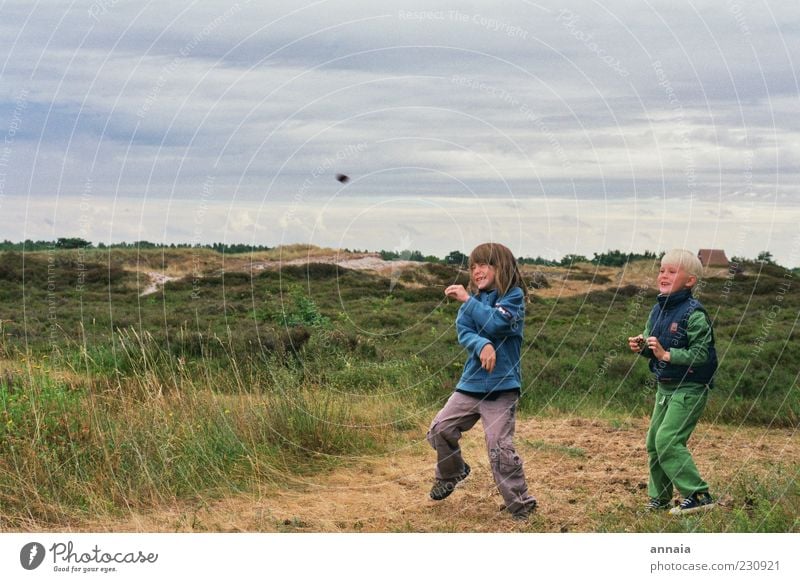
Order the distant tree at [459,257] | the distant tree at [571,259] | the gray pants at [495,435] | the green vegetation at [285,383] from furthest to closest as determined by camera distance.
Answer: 1. the distant tree at [571,259]
2. the distant tree at [459,257]
3. the green vegetation at [285,383]
4. the gray pants at [495,435]

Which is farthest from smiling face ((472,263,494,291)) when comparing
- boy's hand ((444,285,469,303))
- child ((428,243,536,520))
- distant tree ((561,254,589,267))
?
distant tree ((561,254,589,267))

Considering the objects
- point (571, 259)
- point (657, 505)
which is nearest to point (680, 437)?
point (657, 505)

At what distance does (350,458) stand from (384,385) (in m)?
3.09

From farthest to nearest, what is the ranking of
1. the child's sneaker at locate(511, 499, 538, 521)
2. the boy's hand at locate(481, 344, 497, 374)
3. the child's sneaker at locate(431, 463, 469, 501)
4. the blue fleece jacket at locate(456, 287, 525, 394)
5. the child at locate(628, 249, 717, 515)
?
the child's sneaker at locate(431, 463, 469, 501), the child's sneaker at locate(511, 499, 538, 521), the child at locate(628, 249, 717, 515), the blue fleece jacket at locate(456, 287, 525, 394), the boy's hand at locate(481, 344, 497, 374)

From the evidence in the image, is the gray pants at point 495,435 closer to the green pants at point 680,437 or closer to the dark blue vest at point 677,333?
the green pants at point 680,437

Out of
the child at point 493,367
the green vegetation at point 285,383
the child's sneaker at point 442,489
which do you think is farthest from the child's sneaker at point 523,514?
the green vegetation at point 285,383

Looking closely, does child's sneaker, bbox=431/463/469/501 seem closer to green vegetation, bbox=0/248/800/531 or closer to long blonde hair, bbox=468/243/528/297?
green vegetation, bbox=0/248/800/531

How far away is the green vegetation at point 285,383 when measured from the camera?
648cm

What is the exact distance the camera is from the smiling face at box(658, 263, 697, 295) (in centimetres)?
574

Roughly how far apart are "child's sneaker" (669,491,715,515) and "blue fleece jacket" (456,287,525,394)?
1357 mm

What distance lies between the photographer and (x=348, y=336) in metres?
13.8

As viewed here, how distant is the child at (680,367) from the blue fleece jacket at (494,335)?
758mm

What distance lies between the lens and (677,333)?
227 inches
